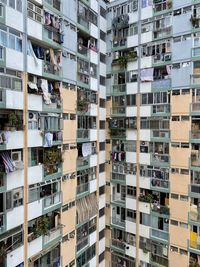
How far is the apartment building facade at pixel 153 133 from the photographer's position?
46.0 ft

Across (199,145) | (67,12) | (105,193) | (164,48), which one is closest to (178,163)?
(199,145)

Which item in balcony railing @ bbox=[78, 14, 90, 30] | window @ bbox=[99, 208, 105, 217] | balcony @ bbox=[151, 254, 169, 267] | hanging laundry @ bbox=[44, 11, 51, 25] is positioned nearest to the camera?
hanging laundry @ bbox=[44, 11, 51, 25]

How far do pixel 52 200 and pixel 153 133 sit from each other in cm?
684

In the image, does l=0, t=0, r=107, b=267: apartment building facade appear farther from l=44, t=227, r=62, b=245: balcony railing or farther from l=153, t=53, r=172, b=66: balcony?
l=153, t=53, r=172, b=66: balcony

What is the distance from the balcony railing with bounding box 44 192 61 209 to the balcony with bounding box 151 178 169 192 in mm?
5604

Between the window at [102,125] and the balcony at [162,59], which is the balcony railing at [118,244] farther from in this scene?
the balcony at [162,59]

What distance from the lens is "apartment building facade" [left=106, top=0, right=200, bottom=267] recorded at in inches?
552

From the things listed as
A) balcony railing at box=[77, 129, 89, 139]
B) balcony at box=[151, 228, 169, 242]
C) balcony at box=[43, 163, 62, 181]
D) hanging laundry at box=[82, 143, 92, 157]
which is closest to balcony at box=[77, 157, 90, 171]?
hanging laundry at box=[82, 143, 92, 157]

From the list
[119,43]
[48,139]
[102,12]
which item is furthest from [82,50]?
[48,139]

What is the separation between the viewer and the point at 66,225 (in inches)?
532

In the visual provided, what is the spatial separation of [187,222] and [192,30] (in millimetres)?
10227

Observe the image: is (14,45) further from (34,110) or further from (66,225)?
(66,225)

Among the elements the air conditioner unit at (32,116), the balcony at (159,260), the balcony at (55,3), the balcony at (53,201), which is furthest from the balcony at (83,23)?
the balcony at (159,260)

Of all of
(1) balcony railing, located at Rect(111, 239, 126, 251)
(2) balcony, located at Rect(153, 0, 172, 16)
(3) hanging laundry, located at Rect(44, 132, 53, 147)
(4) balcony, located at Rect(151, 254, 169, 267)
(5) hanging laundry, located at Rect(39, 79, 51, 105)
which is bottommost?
(4) balcony, located at Rect(151, 254, 169, 267)
